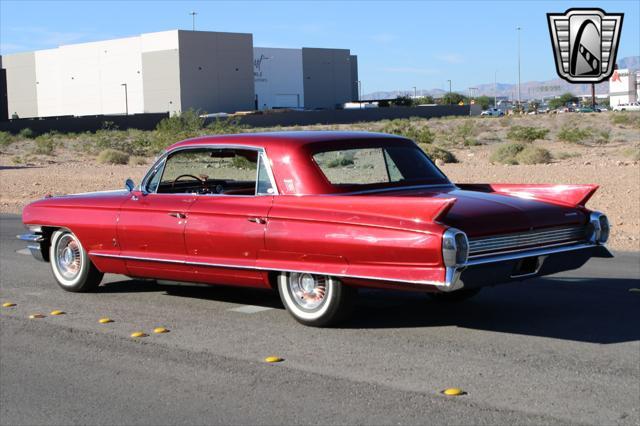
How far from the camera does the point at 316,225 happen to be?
734 centimetres

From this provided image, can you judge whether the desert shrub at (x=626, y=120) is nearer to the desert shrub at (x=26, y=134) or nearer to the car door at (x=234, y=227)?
the desert shrub at (x=26, y=134)

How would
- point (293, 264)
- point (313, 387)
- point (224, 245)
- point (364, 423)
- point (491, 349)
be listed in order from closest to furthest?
point (364, 423), point (313, 387), point (491, 349), point (293, 264), point (224, 245)

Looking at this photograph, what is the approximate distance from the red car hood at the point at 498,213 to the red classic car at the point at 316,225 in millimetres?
11

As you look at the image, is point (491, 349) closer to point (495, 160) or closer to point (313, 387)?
point (313, 387)

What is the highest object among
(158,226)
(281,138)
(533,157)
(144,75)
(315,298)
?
(144,75)

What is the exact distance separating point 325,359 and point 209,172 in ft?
9.96

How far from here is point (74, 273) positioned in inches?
375

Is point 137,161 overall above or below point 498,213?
above

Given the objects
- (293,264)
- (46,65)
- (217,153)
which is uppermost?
(46,65)

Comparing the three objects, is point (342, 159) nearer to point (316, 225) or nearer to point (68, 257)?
point (316, 225)

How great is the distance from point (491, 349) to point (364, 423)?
5.99 ft

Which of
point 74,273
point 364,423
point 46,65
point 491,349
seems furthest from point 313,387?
point 46,65

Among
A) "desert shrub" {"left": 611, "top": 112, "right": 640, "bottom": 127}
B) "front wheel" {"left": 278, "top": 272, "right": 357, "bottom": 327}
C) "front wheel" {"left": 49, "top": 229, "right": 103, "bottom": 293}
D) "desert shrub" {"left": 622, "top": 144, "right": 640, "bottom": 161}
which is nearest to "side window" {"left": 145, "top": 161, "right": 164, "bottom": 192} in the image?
"front wheel" {"left": 49, "top": 229, "right": 103, "bottom": 293}

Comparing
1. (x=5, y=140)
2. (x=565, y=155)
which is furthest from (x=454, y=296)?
(x=5, y=140)
